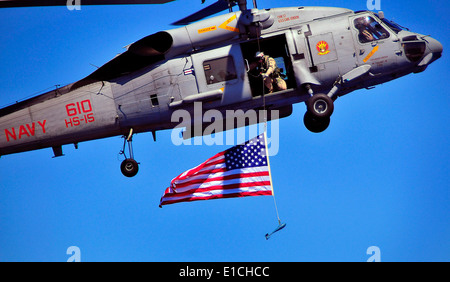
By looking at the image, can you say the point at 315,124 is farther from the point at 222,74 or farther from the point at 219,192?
the point at 219,192

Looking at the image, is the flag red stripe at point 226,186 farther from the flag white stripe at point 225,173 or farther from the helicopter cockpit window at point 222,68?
the helicopter cockpit window at point 222,68

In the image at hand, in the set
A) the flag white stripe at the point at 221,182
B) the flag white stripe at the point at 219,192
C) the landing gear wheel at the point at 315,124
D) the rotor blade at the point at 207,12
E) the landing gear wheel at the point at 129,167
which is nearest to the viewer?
the flag white stripe at the point at 219,192

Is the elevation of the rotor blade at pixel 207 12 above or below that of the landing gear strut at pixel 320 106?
above

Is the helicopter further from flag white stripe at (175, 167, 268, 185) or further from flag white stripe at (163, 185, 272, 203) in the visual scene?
flag white stripe at (163, 185, 272, 203)

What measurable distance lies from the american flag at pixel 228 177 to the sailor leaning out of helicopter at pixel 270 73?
1.57 metres

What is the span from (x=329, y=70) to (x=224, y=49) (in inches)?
125

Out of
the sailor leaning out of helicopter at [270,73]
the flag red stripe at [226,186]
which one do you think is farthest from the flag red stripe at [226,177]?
the sailor leaning out of helicopter at [270,73]

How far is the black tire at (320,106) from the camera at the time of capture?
1988 centimetres


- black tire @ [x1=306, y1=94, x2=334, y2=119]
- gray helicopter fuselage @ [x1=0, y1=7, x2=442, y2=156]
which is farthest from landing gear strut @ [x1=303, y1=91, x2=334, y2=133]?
gray helicopter fuselage @ [x1=0, y1=7, x2=442, y2=156]

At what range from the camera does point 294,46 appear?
A: 2000 centimetres

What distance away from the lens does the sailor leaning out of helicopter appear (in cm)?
2006
